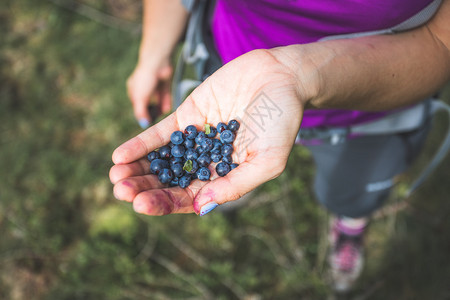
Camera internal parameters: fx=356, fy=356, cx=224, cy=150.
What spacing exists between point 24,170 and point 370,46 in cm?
273

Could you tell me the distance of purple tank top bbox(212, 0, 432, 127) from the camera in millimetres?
1108

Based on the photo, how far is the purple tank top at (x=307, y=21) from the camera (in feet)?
3.64

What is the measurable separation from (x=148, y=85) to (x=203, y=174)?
75 cm

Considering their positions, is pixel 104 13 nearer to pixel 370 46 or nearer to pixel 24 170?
pixel 24 170

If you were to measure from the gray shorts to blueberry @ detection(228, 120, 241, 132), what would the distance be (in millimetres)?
606

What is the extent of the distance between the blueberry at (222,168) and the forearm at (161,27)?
0.78 meters

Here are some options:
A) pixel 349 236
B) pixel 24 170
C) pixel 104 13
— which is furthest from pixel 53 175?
pixel 349 236

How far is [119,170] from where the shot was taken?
1163 mm

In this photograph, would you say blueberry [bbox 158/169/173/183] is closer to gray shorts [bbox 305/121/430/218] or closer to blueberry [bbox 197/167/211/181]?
blueberry [bbox 197/167/211/181]

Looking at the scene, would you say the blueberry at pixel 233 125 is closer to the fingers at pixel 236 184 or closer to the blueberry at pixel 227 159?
the blueberry at pixel 227 159

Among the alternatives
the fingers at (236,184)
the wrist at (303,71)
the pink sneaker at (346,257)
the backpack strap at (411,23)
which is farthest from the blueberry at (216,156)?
the pink sneaker at (346,257)

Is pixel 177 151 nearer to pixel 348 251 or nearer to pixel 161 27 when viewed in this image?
pixel 161 27

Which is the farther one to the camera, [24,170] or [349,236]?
[24,170]

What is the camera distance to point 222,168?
1.27m
